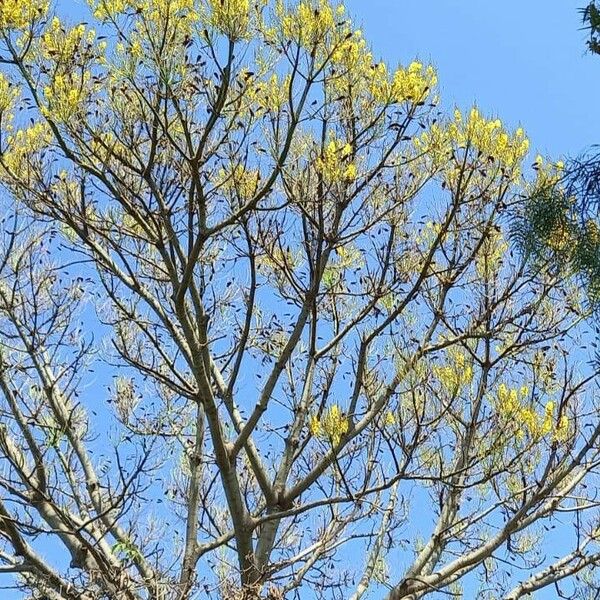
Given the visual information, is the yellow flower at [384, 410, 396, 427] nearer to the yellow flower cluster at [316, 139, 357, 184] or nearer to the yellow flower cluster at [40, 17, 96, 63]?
the yellow flower cluster at [316, 139, 357, 184]

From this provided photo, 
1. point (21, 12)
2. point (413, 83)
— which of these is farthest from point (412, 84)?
point (21, 12)

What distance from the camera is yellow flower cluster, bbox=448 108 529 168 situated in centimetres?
448

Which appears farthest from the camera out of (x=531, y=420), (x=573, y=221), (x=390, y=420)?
(x=390, y=420)

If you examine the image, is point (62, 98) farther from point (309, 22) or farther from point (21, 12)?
point (309, 22)

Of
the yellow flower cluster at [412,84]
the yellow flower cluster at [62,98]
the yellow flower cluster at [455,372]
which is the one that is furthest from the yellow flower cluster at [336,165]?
the yellow flower cluster at [455,372]

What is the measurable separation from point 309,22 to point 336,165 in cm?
73

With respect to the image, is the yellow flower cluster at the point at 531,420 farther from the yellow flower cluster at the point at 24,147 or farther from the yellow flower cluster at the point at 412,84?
the yellow flower cluster at the point at 24,147

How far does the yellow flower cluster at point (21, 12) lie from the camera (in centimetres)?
368

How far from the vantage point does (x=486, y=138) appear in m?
4.52

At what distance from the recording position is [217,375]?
4.96m

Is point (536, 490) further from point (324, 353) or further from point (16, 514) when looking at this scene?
point (16, 514)

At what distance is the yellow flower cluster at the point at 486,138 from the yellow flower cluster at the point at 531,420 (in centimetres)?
136

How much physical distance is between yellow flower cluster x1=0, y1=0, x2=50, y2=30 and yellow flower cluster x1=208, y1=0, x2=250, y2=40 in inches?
31.9

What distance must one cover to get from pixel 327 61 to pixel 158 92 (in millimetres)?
848
